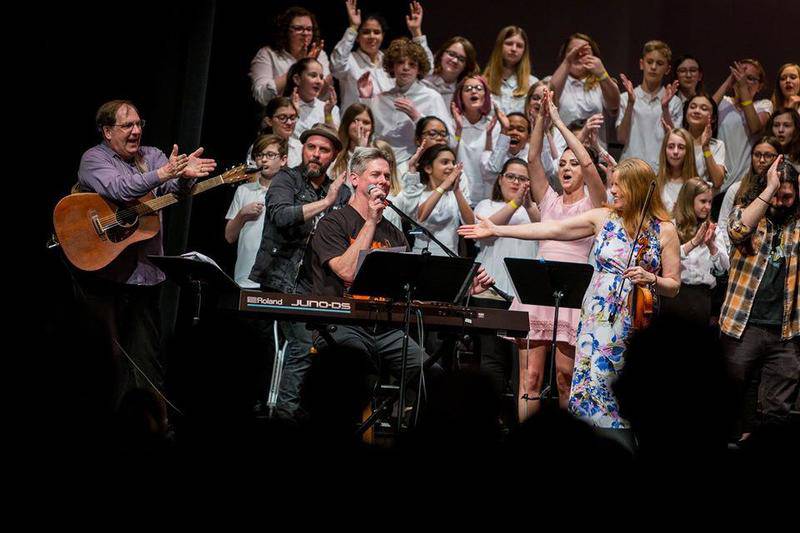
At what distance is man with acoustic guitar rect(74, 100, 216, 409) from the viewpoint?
542 cm

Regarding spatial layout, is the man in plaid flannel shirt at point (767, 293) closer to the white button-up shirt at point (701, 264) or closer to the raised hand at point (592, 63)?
the white button-up shirt at point (701, 264)

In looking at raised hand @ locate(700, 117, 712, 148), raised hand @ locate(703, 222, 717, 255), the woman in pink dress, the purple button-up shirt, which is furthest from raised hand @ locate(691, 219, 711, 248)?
the purple button-up shirt

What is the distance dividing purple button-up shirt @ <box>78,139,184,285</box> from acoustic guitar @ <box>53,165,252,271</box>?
0.19ft

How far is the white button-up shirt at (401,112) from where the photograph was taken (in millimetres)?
8047

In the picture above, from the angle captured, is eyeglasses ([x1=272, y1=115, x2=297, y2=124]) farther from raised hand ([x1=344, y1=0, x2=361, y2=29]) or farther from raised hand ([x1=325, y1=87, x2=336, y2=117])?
raised hand ([x1=344, y1=0, x2=361, y2=29])

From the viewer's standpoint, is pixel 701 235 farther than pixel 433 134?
No

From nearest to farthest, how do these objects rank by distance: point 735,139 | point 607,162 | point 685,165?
1. point 685,165
2. point 607,162
3. point 735,139

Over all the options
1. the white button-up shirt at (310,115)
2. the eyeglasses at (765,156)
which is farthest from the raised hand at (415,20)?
the eyeglasses at (765,156)

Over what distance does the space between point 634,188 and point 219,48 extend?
15.1 ft

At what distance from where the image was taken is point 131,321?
5531 millimetres

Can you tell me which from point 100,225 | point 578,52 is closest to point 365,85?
point 578,52

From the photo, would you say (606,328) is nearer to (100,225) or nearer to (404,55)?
(100,225)

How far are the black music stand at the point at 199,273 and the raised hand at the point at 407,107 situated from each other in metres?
3.40

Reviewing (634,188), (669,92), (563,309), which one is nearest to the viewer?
(634,188)
